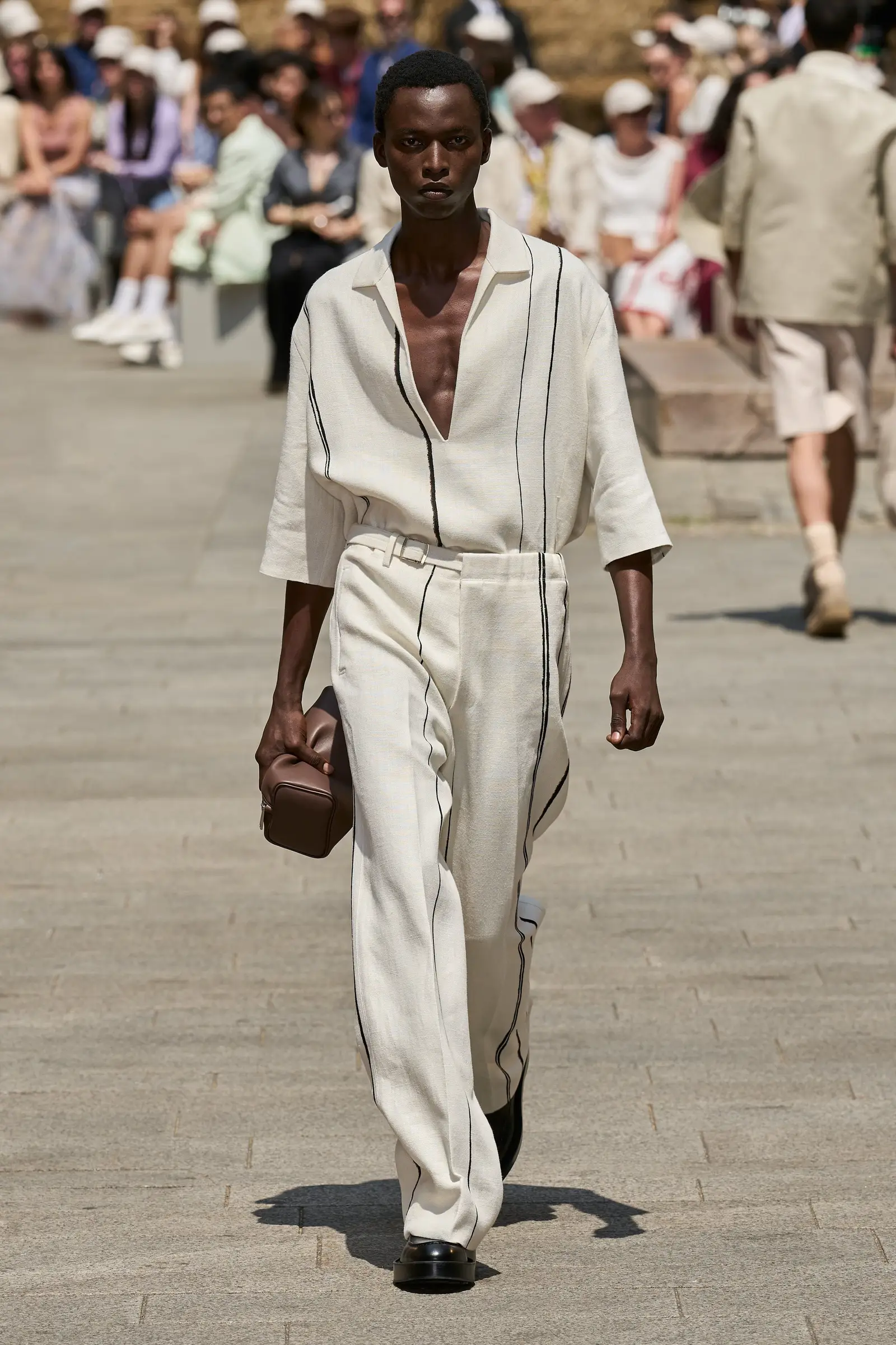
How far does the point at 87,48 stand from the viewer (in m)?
23.1

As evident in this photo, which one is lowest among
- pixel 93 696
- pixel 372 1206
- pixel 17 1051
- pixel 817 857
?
pixel 93 696

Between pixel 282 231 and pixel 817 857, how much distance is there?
38.9 feet

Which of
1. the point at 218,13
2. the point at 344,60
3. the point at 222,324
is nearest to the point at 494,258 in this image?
A: the point at 222,324

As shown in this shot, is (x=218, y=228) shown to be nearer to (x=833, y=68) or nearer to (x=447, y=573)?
(x=833, y=68)

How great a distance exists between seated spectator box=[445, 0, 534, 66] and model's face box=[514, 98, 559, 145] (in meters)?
1.98

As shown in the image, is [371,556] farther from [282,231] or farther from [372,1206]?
[282,231]

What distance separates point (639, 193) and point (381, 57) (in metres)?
3.92

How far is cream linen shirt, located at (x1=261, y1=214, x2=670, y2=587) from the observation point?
144 inches

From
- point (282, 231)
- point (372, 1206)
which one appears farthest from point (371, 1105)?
point (282, 231)

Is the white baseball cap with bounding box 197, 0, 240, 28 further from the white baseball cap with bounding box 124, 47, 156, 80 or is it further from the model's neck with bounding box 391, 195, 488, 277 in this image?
the model's neck with bounding box 391, 195, 488, 277

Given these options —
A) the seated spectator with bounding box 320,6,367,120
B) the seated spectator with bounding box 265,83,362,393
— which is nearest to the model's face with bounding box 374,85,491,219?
the seated spectator with bounding box 265,83,362,393

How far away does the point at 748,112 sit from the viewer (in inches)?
353

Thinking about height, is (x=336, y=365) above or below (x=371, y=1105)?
above

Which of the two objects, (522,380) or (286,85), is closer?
(522,380)
